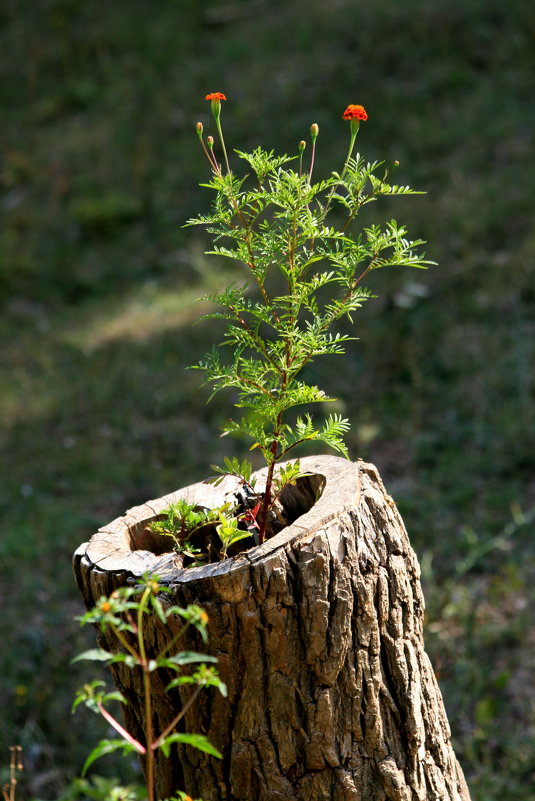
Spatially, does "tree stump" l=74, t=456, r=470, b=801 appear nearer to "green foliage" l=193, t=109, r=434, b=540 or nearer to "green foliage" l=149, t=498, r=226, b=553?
"green foliage" l=149, t=498, r=226, b=553

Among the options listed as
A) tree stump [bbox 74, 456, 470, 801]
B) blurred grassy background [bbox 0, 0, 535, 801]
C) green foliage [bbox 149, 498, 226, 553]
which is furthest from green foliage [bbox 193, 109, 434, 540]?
blurred grassy background [bbox 0, 0, 535, 801]

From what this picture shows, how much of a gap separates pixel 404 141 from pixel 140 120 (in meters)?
4.00

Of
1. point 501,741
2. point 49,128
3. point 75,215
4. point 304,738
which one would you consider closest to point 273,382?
point 304,738

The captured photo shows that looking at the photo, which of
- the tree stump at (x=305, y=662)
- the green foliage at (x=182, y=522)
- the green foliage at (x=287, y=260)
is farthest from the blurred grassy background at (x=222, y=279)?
the green foliage at (x=287, y=260)

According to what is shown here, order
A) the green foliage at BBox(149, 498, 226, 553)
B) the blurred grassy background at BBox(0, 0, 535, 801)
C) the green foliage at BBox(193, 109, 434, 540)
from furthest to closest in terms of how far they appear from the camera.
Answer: the blurred grassy background at BBox(0, 0, 535, 801) → the green foliage at BBox(149, 498, 226, 553) → the green foliage at BBox(193, 109, 434, 540)

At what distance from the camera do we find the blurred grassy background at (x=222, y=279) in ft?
15.2

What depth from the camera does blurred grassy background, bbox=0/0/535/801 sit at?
4.63 metres

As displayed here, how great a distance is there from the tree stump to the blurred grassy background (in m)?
1.34

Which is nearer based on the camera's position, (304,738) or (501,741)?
(304,738)

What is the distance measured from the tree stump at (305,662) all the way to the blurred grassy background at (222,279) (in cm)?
134

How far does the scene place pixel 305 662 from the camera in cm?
213

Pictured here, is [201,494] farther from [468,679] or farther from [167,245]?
[167,245]

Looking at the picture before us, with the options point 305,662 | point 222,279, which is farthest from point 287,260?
point 222,279

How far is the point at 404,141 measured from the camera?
31.6 ft
